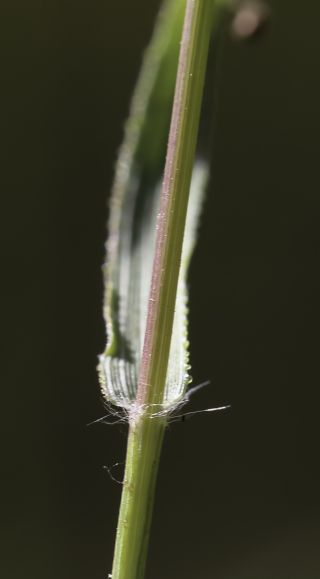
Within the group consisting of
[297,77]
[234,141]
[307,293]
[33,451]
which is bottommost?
[33,451]

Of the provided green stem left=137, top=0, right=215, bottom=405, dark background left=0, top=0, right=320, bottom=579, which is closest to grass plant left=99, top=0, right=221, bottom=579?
green stem left=137, top=0, right=215, bottom=405

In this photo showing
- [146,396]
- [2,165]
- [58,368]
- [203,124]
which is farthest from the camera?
[58,368]

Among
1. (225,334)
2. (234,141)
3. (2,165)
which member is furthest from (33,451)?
(234,141)

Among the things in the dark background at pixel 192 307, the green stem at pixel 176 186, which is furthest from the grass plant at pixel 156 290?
the dark background at pixel 192 307

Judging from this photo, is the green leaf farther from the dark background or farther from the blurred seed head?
the dark background

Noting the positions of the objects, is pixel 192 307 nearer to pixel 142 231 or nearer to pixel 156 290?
pixel 142 231

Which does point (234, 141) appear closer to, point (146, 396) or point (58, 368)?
point (58, 368)

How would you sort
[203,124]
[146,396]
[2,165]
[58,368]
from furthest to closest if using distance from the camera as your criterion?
1. [58,368]
2. [2,165]
3. [203,124]
4. [146,396]
